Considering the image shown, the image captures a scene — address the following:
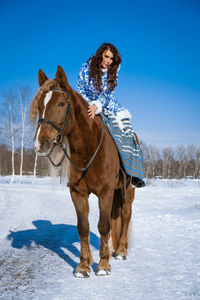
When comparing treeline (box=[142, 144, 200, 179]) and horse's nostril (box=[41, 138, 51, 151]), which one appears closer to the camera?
horse's nostril (box=[41, 138, 51, 151])

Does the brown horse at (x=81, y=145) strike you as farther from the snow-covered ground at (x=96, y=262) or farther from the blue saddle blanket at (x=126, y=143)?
the snow-covered ground at (x=96, y=262)

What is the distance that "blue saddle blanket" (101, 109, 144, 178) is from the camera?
12.6 ft

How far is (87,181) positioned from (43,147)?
97cm

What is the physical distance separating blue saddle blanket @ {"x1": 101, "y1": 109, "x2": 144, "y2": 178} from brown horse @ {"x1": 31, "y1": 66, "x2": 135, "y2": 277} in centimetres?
15

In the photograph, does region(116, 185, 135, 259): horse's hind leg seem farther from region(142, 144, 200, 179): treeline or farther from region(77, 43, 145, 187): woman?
region(142, 144, 200, 179): treeline

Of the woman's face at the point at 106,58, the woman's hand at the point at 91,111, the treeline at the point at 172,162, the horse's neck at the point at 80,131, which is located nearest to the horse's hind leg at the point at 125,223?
the horse's neck at the point at 80,131

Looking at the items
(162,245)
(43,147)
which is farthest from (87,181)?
(162,245)

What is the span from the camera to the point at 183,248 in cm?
450

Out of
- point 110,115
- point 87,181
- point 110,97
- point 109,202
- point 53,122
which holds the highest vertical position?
point 110,97

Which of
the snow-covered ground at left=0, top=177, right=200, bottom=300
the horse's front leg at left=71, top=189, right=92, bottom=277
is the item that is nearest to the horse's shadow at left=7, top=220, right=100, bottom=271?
the snow-covered ground at left=0, top=177, right=200, bottom=300

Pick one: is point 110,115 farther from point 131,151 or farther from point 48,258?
point 48,258

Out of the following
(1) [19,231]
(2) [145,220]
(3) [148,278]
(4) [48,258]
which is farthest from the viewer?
(2) [145,220]

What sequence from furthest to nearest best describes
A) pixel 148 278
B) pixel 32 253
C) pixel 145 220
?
pixel 145 220
pixel 32 253
pixel 148 278

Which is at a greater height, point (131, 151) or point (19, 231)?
point (131, 151)
